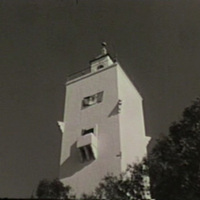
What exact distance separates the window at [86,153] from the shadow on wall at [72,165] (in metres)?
0.27

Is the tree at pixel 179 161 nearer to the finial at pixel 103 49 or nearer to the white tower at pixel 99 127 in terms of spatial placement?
the white tower at pixel 99 127

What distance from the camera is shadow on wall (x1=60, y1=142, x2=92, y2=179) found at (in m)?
23.8

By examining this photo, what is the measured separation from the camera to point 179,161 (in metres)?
15.2

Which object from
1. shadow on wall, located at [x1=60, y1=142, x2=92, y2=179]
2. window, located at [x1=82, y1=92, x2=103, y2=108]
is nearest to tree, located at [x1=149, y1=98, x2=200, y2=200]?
shadow on wall, located at [x1=60, y1=142, x2=92, y2=179]

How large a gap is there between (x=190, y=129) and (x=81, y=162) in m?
9.73

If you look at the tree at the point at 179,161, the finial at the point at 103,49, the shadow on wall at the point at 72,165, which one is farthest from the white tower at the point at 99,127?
the tree at the point at 179,161

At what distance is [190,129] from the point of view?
16000mm

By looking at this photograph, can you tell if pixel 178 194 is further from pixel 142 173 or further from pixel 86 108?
pixel 86 108

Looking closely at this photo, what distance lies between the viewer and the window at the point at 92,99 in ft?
86.4

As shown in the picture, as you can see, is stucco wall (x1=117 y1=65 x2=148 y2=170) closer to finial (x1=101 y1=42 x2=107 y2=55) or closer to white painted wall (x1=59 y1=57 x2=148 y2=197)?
white painted wall (x1=59 y1=57 x2=148 y2=197)

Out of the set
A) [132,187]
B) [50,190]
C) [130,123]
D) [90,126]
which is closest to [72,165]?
[90,126]

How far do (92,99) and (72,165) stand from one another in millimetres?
4972

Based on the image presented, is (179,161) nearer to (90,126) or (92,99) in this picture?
(90,126)

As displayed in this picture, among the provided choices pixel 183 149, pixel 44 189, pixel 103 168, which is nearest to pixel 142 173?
pixel 183 149
